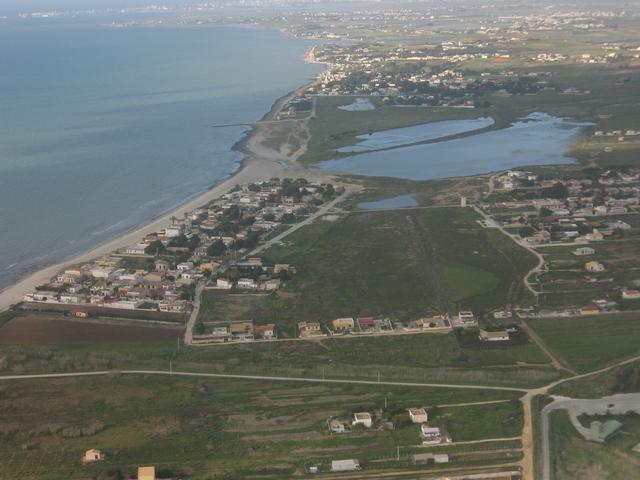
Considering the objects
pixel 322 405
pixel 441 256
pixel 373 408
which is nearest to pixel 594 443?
pixel 373 408

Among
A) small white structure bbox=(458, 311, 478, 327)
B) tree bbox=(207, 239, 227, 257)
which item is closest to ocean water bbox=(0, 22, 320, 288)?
tree bbox=(207, 239, 227, 257)

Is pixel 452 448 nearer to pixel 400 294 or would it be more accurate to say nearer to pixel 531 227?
pixel 400 294

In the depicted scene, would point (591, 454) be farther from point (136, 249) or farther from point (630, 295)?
point (136, 249)

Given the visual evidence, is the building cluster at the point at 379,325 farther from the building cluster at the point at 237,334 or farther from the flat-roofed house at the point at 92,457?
the flat-roofed house at the point at 92,457

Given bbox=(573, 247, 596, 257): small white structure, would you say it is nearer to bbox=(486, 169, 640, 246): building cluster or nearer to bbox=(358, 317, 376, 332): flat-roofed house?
bbox=(486, 169, 640, 246): building cluster

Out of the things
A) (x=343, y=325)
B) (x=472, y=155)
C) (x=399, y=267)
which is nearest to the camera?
(x=343, y=325)

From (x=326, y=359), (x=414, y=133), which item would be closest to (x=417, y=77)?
(x=414, y=133)
